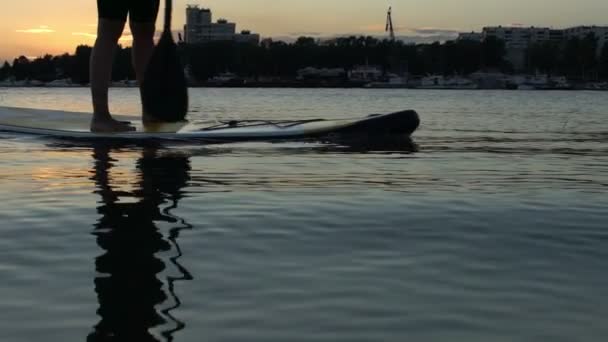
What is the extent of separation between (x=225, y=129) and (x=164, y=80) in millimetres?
783

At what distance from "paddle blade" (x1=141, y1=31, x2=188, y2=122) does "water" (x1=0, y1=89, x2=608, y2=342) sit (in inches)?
82.5

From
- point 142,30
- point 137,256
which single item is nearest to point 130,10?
A: point 142,30

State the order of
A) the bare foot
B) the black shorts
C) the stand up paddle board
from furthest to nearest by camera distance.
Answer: the bare foot < the stand up paddle board < the black shorts

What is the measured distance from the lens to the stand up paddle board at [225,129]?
7.29m

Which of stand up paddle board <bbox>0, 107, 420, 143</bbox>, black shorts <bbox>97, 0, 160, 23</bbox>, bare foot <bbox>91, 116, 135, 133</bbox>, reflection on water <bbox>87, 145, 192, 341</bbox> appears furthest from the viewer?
bare foot <bbox>91, 116, 135, 133</bbox>

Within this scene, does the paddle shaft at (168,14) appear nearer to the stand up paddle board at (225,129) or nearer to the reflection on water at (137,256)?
the stand up paddle board at (225,129)

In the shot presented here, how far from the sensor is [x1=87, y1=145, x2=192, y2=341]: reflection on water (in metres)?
2.17

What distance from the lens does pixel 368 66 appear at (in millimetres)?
131625

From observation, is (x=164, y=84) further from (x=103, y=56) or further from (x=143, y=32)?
(x=103, y=56)

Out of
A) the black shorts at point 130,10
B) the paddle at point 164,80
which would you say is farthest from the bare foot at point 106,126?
the black shorts at point 130,10

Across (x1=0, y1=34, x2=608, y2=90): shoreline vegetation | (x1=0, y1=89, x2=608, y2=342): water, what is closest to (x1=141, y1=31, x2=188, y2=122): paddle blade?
(x1=0, y1=89, x2=608, y2=342): water

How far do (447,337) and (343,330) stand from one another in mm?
280

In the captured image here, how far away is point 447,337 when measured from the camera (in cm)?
211

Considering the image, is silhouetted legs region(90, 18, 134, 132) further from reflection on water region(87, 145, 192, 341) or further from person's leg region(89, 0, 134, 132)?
reflection on water region(87, 145, 192, 341)
